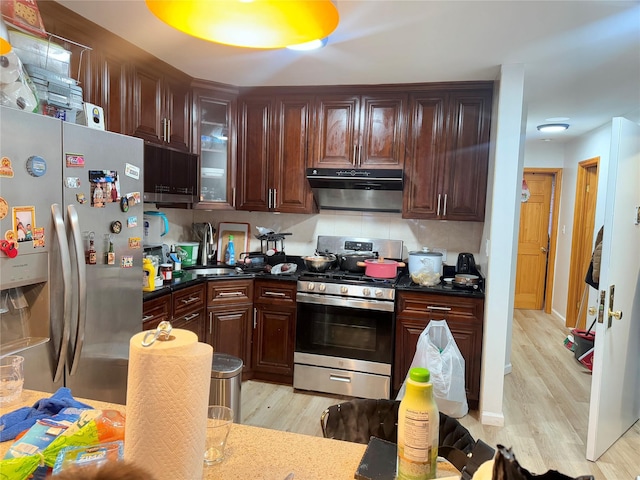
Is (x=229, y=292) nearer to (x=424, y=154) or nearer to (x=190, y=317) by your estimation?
(x=190, y=317)

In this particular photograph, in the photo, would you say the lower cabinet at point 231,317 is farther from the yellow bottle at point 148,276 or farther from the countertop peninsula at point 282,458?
the countertop peninsula at point 282,458

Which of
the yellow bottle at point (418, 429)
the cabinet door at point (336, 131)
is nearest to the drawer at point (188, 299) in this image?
the cabinet door at point (336, 131)

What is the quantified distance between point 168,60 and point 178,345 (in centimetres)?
285

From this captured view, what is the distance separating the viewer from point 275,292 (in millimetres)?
3449

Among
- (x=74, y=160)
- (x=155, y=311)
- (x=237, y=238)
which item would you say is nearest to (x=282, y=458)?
(x=74, y=160)

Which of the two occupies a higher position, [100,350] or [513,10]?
[513,10]

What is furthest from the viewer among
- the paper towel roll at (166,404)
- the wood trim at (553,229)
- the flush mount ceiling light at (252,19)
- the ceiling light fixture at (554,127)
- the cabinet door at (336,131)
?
the wood trim at (553,229)

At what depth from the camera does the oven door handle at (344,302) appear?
10.5ft

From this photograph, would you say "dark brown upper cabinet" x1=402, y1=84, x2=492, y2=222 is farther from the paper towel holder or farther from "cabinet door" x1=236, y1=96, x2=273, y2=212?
the paper towel holder

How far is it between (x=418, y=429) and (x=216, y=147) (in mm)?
3270

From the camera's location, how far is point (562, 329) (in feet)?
17.7

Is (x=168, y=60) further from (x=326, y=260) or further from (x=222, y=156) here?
(x=326, y=260)

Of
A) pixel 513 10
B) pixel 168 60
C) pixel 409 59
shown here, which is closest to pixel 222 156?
pixel 168 60

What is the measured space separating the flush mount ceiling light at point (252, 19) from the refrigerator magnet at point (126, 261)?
1484 mm
